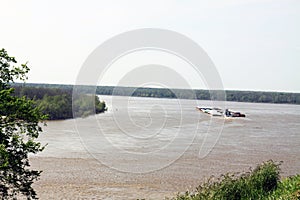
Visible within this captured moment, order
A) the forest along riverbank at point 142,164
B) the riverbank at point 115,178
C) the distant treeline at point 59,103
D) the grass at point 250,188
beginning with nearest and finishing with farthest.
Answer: the grass at point 250,188 → the riverbank at point 115,178 → the forest along riverbank at point 142,164 → the distant treeline at point 59,103

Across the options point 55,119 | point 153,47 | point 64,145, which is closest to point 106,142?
point 64,145

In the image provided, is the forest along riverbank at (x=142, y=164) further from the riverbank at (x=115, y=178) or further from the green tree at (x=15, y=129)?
the green tree at (x=15, y=129)

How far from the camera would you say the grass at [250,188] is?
24.2 feet

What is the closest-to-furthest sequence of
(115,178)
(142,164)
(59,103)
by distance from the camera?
(115,178) < (142,164) < (59,103)

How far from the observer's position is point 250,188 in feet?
27.0

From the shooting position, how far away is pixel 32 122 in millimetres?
7047

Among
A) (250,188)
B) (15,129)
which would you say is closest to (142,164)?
(250,188)

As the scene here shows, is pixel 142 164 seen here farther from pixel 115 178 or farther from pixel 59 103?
pixel 59 103

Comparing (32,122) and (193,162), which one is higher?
(32,122)

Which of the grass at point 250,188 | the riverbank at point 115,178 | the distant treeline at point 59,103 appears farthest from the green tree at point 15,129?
the distant treeline at point 59,103

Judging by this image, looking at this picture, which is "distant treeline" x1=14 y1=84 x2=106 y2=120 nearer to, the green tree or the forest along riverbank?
the forest along riverbank

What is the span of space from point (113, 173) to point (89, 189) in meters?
2.08

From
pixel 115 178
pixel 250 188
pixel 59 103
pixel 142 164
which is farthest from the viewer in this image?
pixel 59 103

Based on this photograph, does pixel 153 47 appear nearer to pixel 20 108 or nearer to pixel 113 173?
pixel 113 173
